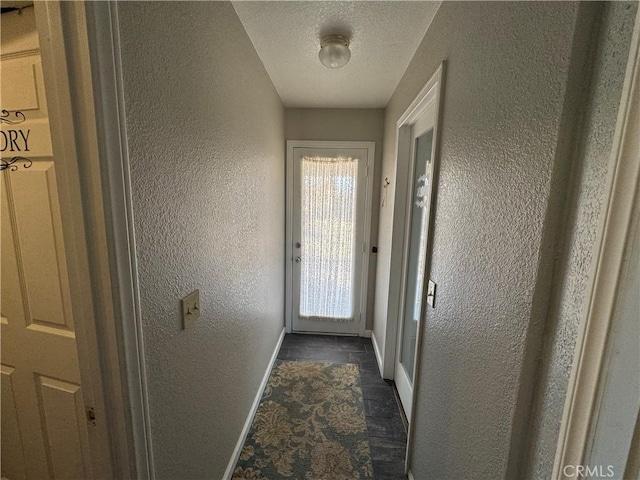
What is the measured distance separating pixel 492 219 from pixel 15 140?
1.57m

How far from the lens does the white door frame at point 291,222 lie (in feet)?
8.69

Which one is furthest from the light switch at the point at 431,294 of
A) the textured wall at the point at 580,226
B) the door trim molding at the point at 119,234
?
the door trim molding at the point at 119,234

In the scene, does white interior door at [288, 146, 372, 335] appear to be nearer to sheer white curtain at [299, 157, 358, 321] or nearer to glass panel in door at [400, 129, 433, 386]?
sheer white curtain at [299, 157, 358, 321]

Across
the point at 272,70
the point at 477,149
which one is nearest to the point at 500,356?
the point at 477,149

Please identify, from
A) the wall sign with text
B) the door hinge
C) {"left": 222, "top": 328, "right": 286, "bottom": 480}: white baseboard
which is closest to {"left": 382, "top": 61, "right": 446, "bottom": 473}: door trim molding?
{"left": 222, "top": 328, "right": 286, "bottom": 480}: white baseboard

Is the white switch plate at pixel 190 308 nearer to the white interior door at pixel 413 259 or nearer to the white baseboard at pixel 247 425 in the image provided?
the white baseboard at pixel 247 425

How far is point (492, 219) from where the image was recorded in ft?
2.65

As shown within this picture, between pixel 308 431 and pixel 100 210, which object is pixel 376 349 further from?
pixel 100 210

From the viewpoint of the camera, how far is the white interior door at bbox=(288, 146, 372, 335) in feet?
8.84

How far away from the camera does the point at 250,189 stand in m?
1.62

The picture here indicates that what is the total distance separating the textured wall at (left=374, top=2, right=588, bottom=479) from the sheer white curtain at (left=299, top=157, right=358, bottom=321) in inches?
59.3

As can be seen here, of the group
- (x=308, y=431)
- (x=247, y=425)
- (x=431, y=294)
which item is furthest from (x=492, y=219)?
(x=247, y=425)

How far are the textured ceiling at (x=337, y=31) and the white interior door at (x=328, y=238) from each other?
0.66 m

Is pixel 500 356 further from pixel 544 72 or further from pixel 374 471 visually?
pixel 374 471
